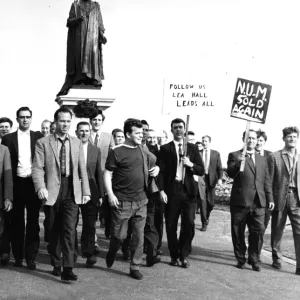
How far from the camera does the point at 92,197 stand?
6.84m

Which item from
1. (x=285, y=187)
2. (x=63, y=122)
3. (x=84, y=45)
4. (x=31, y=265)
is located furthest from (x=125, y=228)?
(x=84, y=45)

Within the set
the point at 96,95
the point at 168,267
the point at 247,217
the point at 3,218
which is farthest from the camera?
the point at 96,95

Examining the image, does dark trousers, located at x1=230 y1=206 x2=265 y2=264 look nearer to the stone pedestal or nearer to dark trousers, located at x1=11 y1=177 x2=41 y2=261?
dark trousers, located at x1=11 y1=177 x2=41 y2=261

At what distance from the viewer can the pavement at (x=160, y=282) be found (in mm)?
5551

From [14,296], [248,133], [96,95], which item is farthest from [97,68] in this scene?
[14,296]

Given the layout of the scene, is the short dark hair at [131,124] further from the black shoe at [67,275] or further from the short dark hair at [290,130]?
the short dark hair at [290,130]

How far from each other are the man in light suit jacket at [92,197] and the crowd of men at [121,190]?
13 mm

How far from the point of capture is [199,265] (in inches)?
287

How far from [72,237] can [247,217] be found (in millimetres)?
2748

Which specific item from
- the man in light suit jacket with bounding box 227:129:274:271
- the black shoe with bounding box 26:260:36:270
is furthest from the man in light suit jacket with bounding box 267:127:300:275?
the black shoe with bounding box 26:260:36:270

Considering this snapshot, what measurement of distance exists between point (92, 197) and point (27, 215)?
0.85 m

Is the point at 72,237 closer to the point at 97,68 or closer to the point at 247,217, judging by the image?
the point at 247,217

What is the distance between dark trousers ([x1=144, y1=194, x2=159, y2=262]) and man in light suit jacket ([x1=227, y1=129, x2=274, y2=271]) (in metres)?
1.17

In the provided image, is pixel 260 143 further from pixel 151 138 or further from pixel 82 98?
pixel 82 98
